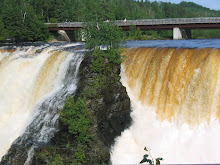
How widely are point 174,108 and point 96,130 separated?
16.2 feet

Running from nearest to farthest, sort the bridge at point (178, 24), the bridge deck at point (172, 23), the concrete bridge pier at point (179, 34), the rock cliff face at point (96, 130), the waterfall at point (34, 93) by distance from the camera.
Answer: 1. the rock cliff face at point (96, 130)
2. the waterfall at point (34, 93)
3. the bridge deck at point (172, 23)
4. the bridge at point (178, 24)
5. the concrete bridge pier at point (179, 34)

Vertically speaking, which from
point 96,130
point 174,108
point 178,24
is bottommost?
point 96,130

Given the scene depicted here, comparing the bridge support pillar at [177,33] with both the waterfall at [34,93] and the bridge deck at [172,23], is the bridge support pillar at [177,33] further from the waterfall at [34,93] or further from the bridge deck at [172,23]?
the waterfall at [34,93]

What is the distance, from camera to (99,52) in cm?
2077

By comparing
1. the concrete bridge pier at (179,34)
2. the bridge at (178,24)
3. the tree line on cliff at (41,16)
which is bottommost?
the concrete bridge pier at (179,34)

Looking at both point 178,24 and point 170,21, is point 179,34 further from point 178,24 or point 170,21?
point 170,21

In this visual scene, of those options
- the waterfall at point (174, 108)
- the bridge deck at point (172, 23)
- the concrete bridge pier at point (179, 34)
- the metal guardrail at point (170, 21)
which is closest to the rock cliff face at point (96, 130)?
the waterfall at point (174, 108)

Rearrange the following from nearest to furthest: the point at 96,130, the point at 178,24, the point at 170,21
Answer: the point at 96,130, the point at 178,24, the point at 170,21

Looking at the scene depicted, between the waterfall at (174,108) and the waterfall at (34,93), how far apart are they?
415cm

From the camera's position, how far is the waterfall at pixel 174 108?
16.8m

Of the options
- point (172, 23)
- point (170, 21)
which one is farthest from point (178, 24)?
point (170, 21)

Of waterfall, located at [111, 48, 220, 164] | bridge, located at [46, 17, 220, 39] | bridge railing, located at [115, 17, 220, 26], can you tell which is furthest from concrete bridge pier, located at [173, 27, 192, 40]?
waterfall, located at [111, 48, 220, 164]

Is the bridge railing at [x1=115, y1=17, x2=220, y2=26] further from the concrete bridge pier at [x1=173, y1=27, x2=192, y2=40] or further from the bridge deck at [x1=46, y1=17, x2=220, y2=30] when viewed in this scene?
the concrete bridge pier at [x1=173, y1=27, x2=192, y2=40]

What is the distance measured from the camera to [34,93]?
23875 millimetres
